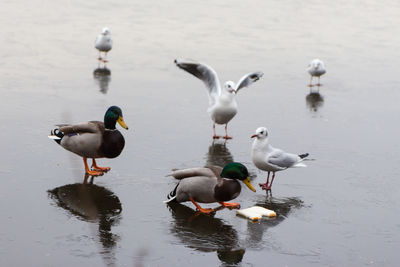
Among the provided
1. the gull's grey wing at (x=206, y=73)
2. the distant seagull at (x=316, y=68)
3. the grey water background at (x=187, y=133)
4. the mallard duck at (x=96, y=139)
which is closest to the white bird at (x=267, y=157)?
the grey water background at (x=187, y=133)

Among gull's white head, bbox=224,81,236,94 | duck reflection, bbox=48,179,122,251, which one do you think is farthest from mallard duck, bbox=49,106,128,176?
gull's white head, bbox=224,81,236,94

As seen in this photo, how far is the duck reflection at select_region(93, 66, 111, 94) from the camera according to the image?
13055 millimetres

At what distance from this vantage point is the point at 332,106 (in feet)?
41.8

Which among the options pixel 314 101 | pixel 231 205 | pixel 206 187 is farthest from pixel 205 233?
pixel 314 101

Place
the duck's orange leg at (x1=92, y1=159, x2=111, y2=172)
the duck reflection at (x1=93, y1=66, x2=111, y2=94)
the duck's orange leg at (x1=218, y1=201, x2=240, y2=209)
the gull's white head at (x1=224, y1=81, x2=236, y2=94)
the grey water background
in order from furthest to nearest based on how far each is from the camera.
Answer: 1. the duck reflection at (x1=93, y1=66, x2=111, y2=94)
2. the gull's white head at (x1=224, y1=81, x2=236, y2=94)
3. the duck's orange leg at (x1=92, y1=159, x2=111, y2=172)
4. the duck's orange leg at (x1=218, y1=201, x2=240, y2=209)
5. the grey water background

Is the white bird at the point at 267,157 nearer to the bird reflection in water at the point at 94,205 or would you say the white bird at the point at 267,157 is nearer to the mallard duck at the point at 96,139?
the mallard duck at the point at 96,139

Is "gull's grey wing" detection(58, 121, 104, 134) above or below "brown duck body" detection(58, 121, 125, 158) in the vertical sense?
above

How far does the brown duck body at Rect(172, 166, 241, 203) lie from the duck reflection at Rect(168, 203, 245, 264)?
186 millimetres

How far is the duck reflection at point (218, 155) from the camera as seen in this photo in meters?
9.51

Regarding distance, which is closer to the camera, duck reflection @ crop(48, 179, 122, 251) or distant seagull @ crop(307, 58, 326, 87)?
duck reflection @ crop(48, 179, 122, 251)

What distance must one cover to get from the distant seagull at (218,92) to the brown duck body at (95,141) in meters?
2.37

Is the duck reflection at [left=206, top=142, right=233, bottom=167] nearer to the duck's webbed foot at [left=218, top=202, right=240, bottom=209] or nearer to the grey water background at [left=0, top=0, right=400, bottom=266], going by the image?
the grey water background at [left=0, top=0, right=400, bottom=266]

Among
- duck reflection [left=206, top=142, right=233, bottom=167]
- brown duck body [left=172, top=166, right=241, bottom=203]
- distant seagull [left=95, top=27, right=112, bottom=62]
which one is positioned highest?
distant seagull [left=95, top=27, right=112, bottom=62]

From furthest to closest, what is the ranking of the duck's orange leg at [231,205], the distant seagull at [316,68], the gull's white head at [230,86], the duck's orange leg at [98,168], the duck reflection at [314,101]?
the distant seagull at [316,68]
the duck reflection at [314,101]
the gull's white head at [230,86]
the duck's orange leg at [98,168]
the duck's orange leg at [231,205]
